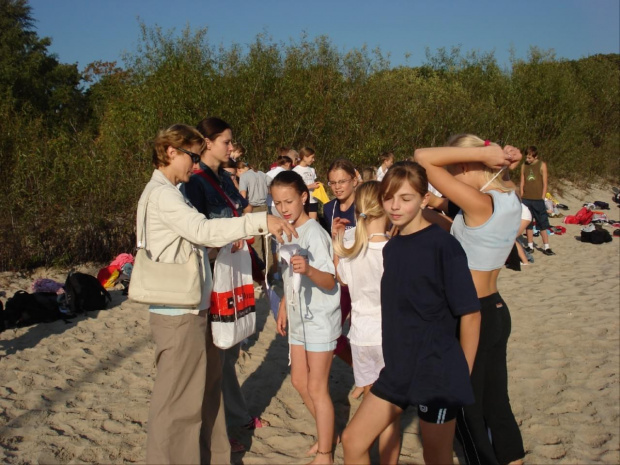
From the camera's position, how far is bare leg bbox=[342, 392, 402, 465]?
8.15 feet

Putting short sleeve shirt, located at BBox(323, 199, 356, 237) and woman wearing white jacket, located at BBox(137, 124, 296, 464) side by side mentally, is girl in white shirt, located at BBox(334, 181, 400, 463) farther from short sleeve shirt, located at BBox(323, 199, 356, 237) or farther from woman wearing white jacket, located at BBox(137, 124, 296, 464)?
short sleeve shirt, located at BBox(323, 199, 356, 237)

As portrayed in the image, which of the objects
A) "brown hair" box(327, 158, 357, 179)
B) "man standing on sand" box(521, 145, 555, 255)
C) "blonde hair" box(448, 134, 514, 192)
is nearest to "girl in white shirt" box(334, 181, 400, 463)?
"blonde hair" box(448, 134, 514, 192)

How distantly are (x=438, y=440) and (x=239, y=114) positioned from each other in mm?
14259

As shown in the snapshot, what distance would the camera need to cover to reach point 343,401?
193 inches

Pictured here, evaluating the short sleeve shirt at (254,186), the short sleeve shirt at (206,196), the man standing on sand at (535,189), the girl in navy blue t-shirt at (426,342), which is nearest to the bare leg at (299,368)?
the short sleeve shirt at (206,196)

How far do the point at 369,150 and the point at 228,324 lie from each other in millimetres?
16335

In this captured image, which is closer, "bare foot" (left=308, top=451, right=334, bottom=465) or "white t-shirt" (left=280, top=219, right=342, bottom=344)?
"white t-shirt" (left=280, top=219, right=342, bottom=344)

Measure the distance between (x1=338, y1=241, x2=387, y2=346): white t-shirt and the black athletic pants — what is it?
66cm

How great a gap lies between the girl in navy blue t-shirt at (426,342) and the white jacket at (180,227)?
722mm

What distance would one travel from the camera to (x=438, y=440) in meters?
2.46

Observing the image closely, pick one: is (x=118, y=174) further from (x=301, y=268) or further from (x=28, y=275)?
(x=301, y=268)

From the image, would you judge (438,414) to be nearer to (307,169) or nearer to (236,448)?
(236,448)

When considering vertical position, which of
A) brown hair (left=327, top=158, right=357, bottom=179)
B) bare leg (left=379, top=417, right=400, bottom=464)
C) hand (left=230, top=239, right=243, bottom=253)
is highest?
brown hair (left=327, top=158, right=357, bottom=179)

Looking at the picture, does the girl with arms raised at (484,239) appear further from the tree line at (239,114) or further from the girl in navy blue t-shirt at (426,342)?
the tree line at (239,114)
